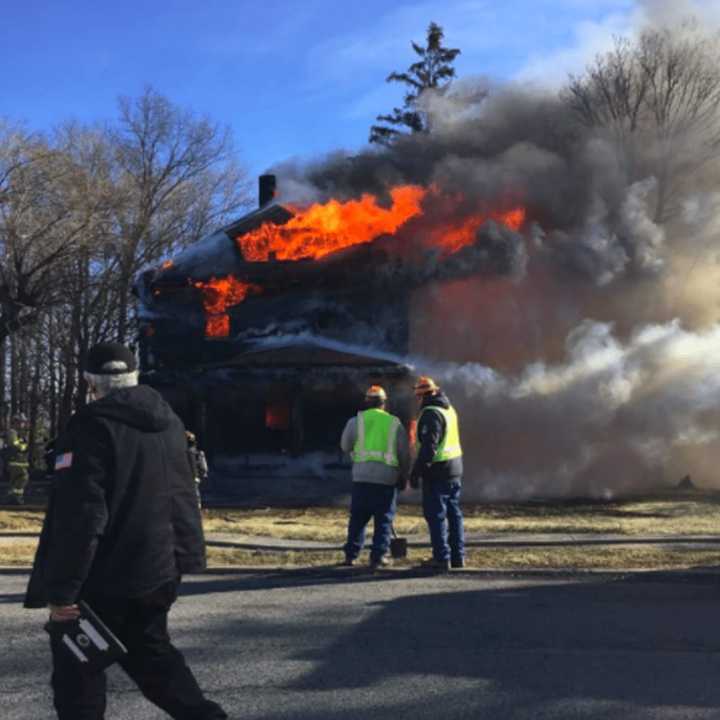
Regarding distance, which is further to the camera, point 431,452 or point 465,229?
point 465,229

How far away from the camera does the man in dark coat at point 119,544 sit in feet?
11.2

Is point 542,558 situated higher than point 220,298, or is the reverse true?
point 220,298

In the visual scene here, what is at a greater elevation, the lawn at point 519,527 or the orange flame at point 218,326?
the orange flame at point 218,326

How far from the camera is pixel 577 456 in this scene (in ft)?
64.2

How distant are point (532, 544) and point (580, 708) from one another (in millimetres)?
6144

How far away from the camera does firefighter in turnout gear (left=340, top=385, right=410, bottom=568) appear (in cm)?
902

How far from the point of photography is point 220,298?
73.3ft

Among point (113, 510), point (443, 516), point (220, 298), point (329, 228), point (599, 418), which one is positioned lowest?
point (443, 516)

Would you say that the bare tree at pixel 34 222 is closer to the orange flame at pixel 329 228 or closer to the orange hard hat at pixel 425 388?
the orange flame at pixel 329 228

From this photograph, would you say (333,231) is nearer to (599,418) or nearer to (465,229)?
(465,229)

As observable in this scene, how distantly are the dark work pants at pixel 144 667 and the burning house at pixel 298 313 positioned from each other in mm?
16851

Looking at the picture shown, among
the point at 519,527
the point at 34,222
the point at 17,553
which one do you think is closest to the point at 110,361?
the point at 17,553

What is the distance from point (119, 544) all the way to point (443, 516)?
18.6ft

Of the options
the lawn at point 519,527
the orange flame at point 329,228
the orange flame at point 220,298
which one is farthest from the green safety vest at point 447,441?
the orange flame at point 220,298
